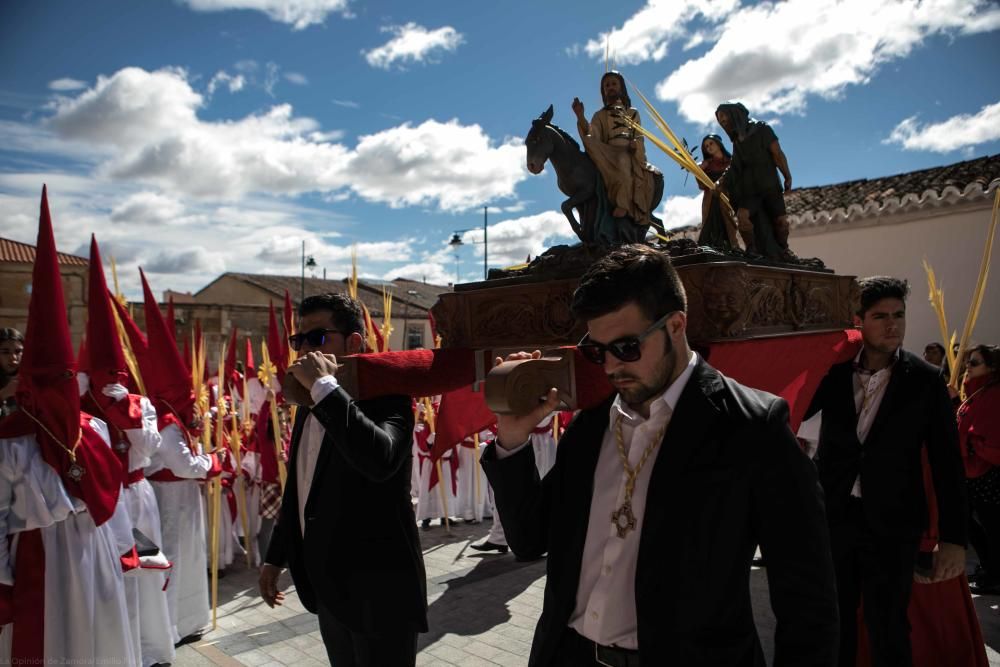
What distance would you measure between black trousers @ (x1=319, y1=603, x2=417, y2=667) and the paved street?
5.91 feet

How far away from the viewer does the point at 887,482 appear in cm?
286

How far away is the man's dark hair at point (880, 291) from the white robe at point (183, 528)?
4241mm

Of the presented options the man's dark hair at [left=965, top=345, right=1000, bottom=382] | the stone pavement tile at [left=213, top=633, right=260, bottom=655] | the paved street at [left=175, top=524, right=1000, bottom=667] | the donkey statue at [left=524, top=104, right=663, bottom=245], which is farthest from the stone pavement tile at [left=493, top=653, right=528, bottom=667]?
the man's dark hair at [left=965, top=345, right=1000, bottom=382]

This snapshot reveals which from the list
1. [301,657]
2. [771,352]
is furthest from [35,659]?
[771,352]

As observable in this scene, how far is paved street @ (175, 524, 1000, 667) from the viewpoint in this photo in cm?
425

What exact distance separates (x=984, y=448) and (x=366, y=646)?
473 cm

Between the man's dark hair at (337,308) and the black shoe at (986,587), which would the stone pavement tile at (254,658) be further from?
the black shoe at (986,587)

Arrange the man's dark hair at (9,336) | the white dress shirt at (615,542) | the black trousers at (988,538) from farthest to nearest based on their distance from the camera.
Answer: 1. the black trousers at (988,538)
2. the man's dark hair at (9,336)
3. the white dress shirt at (615,542)

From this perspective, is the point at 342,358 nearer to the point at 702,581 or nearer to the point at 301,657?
the point at 702,581

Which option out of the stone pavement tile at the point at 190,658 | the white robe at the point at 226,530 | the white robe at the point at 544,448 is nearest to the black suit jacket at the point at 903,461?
the stone pavement tile at the point at 190,658

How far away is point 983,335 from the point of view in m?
11.5

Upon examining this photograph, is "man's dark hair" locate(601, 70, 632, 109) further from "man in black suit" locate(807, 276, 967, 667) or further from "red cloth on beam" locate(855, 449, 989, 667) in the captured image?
"red cloth on beam" locate(855, 449, 989, 667)

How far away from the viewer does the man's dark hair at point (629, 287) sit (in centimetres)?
147

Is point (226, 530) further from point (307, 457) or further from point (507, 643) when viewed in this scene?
point (307, 457)
